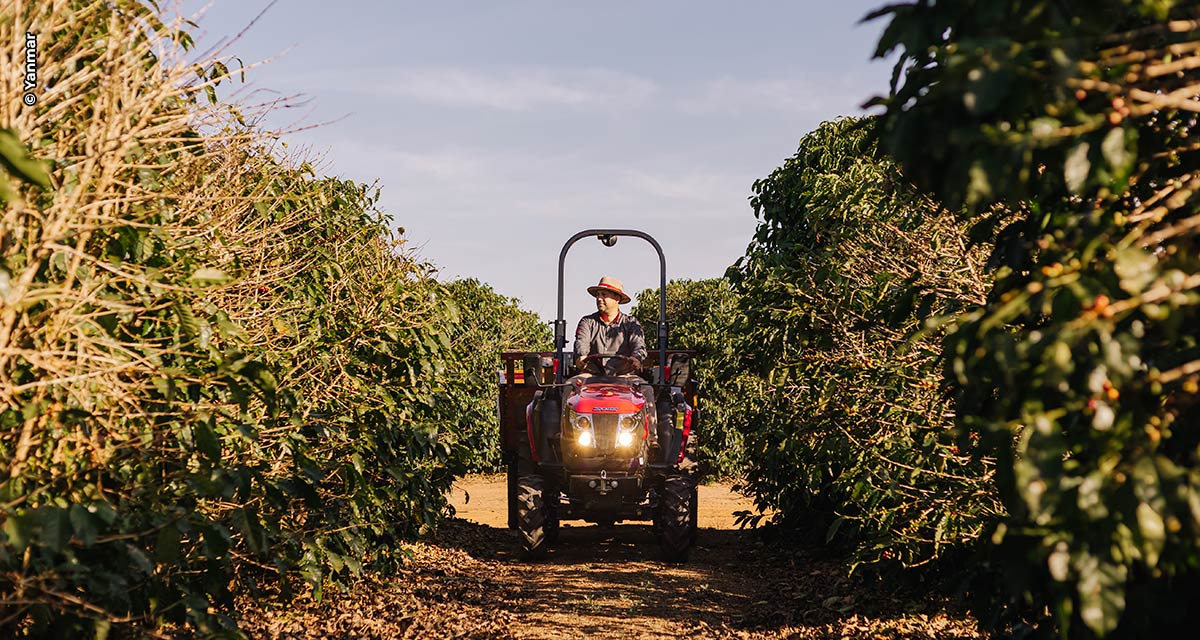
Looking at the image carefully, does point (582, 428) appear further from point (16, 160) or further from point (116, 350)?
point (16, 160)

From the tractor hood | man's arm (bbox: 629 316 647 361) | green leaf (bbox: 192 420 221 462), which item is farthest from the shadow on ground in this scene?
green leaf (bbox: 192 420 221 462)

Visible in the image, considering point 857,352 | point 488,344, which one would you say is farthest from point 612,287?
point 488,344

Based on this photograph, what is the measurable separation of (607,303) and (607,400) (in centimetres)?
149

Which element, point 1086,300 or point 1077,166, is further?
point 1077,166

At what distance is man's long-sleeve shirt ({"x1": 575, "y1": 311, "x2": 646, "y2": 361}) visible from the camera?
10172 millimetres

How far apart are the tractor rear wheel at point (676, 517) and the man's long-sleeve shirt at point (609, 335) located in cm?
143

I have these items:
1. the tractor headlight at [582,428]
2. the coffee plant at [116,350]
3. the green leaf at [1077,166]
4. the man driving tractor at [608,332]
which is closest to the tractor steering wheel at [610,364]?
the man driving tractor at [608,332]

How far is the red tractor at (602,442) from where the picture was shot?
9133mm

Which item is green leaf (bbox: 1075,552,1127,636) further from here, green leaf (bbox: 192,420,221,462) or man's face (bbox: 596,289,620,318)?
man's face (bbox: 596,289,620,318)

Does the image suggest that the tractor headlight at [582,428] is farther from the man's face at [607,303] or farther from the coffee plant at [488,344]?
the coffee plant at [488,344]

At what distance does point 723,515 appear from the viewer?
1541 cm

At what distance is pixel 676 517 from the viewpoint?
368 inches

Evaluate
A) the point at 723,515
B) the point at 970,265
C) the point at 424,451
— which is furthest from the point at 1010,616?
the point at 723,515

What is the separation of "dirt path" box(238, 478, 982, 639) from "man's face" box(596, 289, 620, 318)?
239 centimetres
